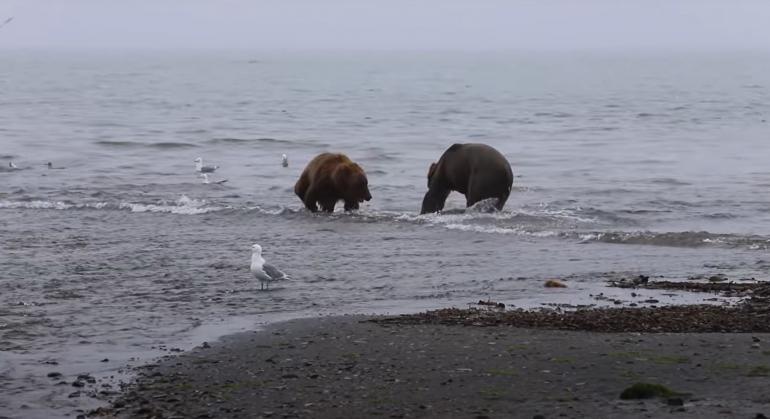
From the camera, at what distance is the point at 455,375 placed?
29.9ft

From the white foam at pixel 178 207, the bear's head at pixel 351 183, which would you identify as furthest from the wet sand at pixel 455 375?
the white foam at pixel 178 207

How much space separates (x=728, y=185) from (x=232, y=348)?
17.3 metres

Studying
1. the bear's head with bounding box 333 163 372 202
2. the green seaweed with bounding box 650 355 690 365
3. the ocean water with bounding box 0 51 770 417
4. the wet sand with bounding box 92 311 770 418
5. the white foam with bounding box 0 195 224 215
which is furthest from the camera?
the white foam with bounding box 0 195 224 215

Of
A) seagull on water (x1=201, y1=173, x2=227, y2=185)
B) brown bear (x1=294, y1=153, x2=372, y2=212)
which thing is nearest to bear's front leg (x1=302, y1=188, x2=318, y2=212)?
brown bear (x1=294, y1=153, x2=372, y2=212)

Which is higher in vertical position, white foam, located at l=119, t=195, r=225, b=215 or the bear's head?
the bear's head

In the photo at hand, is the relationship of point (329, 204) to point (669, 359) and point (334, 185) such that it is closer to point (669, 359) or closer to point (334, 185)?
point (334, 185)

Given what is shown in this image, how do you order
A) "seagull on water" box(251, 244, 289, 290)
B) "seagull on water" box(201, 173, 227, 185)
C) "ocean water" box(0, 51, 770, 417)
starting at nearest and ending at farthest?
"ocean water" box(0, 51, 770, 417) < "seagull on water" box(251, 244, 289, 290) < "seagull on water" box(201, 173, 227, 185)

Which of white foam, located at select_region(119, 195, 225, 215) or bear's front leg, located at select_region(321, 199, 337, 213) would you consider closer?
bear's front leg, located at select_region(321, 199, 337, 213)

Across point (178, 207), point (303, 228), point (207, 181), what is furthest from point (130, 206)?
point (207, 181)

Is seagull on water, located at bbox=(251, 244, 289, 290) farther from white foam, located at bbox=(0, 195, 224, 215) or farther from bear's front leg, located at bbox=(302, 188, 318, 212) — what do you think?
white foam, located at bbox=(0, 195, 224, 215)

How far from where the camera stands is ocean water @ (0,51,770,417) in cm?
1220

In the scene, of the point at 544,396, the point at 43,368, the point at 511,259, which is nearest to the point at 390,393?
the point at 544,396

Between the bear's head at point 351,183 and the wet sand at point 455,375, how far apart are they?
9.57 metres

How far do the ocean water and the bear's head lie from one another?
1.25 ft
